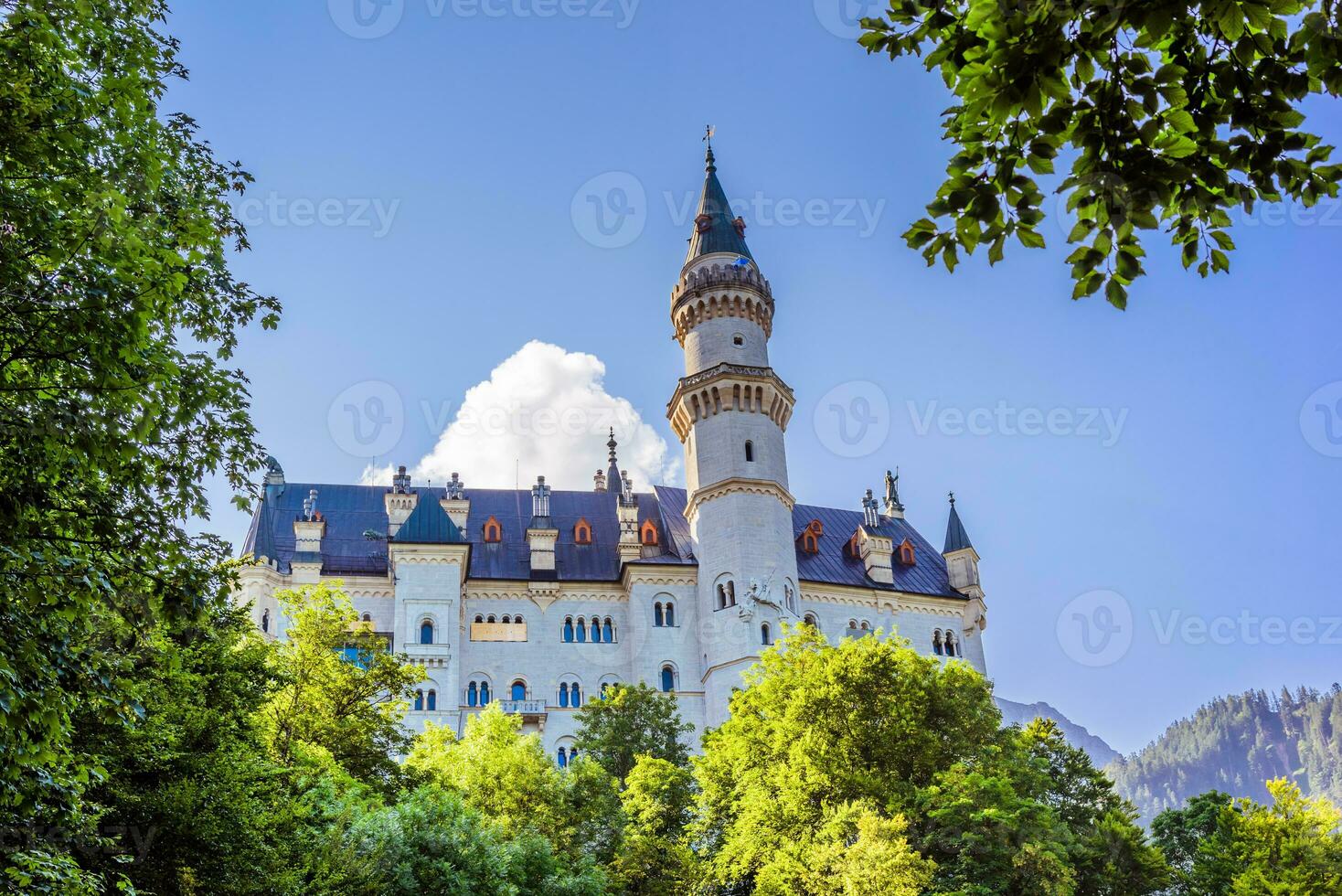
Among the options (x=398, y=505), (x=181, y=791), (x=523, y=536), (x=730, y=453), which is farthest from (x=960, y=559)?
(x=181, y=791)

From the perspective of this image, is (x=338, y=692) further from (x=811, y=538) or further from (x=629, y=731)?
(x=811, y=538)

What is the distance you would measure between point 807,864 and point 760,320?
142 feet

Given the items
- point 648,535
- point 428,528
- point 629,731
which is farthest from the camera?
point 648,535

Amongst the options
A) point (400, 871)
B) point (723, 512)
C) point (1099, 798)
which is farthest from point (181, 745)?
point (723, 512)

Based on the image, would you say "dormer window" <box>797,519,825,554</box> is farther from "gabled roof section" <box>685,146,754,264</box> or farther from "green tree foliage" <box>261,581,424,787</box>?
"green tree foliage" <box>261,581,424,787</box>

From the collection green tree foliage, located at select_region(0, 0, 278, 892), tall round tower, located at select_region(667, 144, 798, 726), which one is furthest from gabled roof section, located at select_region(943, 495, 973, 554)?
green tree foliage, located at select_region(0, 0, 278, 892)

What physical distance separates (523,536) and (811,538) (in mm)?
19036

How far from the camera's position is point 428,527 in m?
72.4

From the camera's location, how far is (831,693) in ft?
146

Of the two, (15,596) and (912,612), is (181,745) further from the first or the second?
(912,612)

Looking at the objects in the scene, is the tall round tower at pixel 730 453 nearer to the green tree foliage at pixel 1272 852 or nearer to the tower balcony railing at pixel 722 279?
the tower balcony railing at pixel 722 279

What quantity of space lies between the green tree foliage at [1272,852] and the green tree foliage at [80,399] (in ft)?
158

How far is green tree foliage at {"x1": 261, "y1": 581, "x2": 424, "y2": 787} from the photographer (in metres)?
35.6

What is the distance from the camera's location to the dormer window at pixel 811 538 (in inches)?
3206
